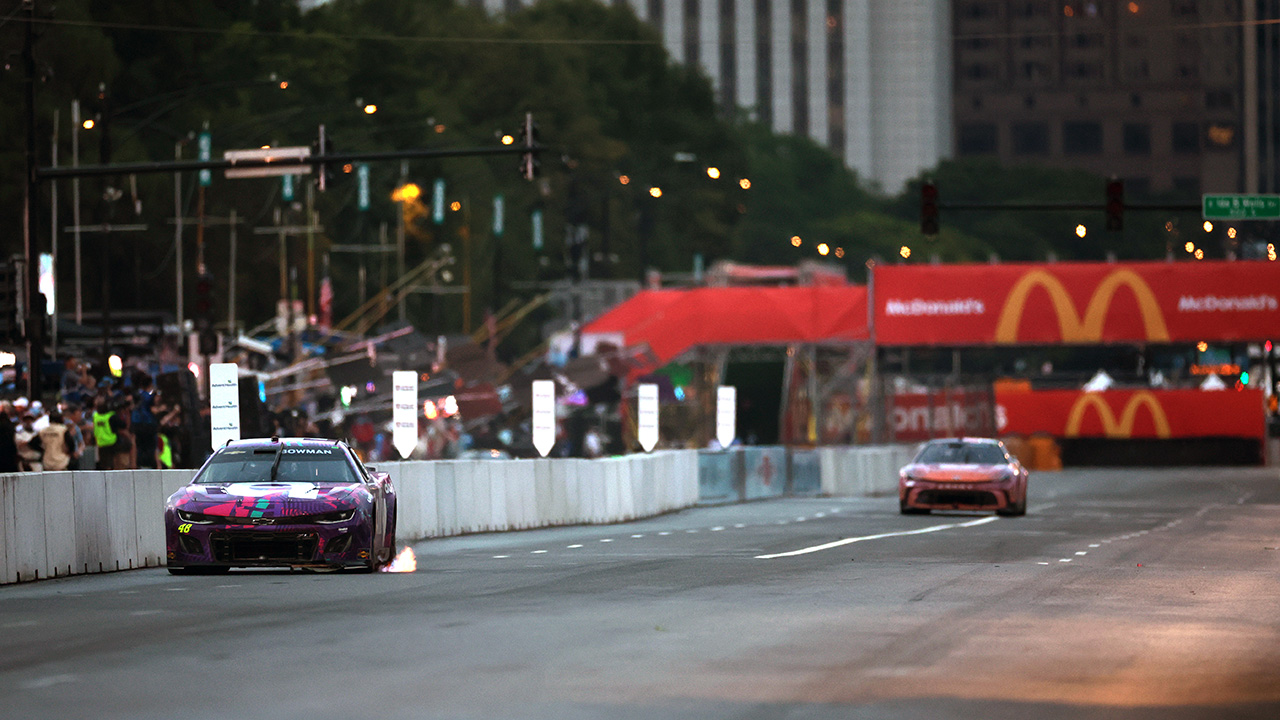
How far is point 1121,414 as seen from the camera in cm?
7431

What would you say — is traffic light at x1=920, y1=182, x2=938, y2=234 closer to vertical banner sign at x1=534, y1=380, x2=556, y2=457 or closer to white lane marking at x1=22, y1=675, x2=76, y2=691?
vertical banner sign at x1=534, y1=380, x2=556, y2=457

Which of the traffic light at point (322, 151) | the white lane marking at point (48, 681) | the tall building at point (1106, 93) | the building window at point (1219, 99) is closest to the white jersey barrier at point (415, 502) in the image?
the traffic light at point (322, 151)

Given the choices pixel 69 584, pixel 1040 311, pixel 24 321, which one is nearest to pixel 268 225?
pixel 1040 311

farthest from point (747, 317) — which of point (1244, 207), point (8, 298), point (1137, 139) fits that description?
point (1137, 139)

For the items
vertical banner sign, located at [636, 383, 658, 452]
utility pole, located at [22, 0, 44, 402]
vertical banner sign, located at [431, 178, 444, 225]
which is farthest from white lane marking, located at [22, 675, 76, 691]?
vertical banner sign, located at [431, 178, 444, 225]

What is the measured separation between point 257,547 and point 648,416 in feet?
64.2

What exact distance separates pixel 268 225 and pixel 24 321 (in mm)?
32650

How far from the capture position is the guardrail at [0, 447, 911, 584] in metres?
20.1

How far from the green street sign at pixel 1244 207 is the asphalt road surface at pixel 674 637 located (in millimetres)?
18287

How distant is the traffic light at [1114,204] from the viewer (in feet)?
128

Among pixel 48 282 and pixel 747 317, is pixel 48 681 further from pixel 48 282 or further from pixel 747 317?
pixel 747 317

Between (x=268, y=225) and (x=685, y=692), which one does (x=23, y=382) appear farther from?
(x=268, y=225)

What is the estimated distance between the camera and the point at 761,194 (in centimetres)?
13925

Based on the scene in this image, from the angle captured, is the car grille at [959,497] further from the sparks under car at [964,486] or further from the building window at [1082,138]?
the building window at [1082,138]
